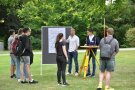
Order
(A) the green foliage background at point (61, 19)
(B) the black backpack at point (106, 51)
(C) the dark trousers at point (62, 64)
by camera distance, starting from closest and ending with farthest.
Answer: (B) the black backpack at point (106, 51) → (C) the dark trousers at point (62, 64) → (A) the green foliage background at point (61, 19)

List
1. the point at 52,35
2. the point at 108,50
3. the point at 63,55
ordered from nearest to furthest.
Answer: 1. the point at 108,50
2. the point at 63,55
3. the point at 52,35

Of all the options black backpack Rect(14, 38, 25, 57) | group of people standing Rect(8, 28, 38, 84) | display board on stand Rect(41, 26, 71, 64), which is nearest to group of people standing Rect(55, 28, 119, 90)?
display board on stand Rect(41, 26, 71, 64)

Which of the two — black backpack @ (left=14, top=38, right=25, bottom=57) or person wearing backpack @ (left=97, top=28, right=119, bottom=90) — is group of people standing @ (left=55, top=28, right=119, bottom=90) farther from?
black backpack @ (left=14, top=38, right=25, bottom=57)

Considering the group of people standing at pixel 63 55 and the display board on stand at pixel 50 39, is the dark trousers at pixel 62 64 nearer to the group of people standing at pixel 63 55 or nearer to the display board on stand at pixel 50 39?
the group of people standing at pixel 63 55

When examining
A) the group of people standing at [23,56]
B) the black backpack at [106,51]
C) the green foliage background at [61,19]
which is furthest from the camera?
the green foliage background at [61,19]

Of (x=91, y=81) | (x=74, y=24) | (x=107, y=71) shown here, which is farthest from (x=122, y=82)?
(x=74, y=24)

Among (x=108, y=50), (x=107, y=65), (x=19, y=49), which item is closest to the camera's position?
(x=108, y=50)

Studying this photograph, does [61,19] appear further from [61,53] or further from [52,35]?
[61,53]

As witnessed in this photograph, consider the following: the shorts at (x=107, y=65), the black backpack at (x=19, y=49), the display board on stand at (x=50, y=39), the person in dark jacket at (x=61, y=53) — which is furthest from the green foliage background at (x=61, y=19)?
the shorts at (x=107, y=65)

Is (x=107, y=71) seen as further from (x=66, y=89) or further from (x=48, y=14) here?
(x=48, y=14)

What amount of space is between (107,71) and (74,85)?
185cm

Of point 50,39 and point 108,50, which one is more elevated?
point 50,39

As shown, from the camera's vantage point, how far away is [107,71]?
43.4 ft

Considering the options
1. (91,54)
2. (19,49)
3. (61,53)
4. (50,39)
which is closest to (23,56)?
(19,49)
